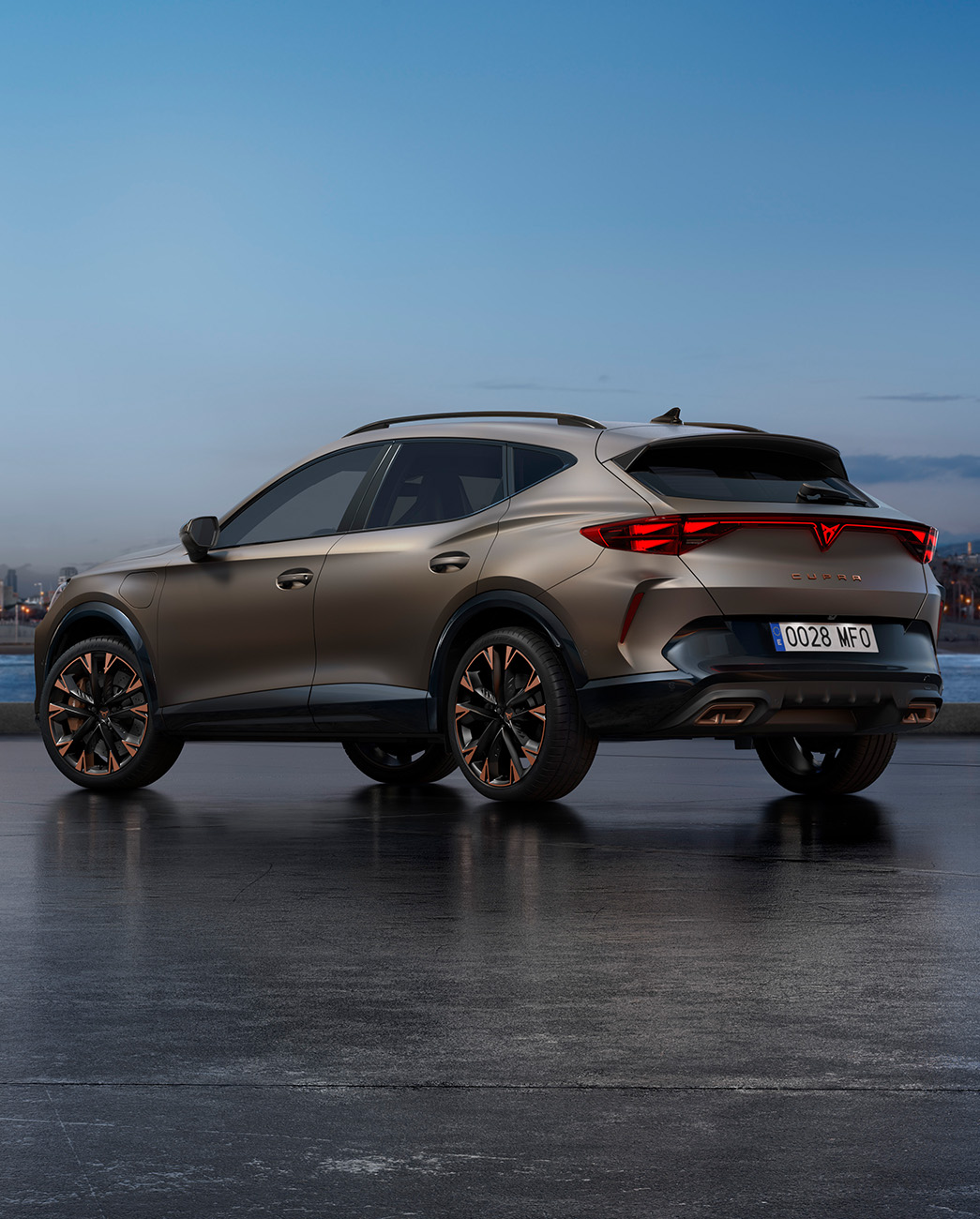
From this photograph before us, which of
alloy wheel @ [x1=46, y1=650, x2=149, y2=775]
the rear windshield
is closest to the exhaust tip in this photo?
the rear windshield

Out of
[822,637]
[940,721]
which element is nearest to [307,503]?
[822,637]

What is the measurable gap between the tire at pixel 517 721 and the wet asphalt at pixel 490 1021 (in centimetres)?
47

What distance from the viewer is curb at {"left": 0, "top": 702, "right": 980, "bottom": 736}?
1697 cm

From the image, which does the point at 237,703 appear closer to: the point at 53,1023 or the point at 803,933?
the point at 803,933

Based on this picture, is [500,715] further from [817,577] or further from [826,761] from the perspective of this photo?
[826,761]

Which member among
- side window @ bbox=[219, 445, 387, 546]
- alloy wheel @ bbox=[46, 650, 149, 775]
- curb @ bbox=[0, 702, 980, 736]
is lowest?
curb @ bbox=[0, 702, 980, 736]

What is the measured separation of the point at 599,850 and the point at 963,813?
8.16 feet

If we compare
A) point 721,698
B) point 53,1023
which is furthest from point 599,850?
point 53,1023

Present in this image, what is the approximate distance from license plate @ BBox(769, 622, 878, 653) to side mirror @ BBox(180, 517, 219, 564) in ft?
11.1

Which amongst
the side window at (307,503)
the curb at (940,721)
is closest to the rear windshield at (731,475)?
the side window at (307,503)

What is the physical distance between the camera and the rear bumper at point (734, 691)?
841 centimetres

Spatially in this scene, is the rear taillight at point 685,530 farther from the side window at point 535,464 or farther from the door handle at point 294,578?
the door handle at point 294,578

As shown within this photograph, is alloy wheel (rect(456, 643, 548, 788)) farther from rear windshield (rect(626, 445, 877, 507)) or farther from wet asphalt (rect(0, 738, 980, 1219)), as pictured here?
rear windshield (rect(626, 445, 877, 507))

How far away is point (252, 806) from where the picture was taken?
32.6ft
